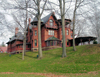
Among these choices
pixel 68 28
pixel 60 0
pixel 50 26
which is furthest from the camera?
pixel 68 28

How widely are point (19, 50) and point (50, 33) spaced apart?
11.5 meters

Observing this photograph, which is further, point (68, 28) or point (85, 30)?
point (85, 30)

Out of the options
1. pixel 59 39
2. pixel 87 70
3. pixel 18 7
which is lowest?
pixel 87 70

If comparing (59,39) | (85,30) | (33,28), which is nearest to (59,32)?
(59,39)

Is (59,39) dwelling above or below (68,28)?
below

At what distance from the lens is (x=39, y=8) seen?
21.0 m

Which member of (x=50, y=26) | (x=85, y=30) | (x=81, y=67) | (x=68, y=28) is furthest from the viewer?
(x=85, y=30)

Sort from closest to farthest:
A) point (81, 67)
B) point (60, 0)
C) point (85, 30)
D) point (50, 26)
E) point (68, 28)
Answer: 1. point (81, 67)
2. point (60, 0)
3. point (50, 26)
4. point (68, 28)
5. point (85, 30)

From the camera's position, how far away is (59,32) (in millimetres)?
34688

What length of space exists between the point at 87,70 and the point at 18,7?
16038mm

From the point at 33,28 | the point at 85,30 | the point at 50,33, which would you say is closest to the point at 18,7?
the point at 33,28

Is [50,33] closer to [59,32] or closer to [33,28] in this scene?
[59,32]

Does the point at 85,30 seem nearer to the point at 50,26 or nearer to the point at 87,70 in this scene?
the point at 50,26

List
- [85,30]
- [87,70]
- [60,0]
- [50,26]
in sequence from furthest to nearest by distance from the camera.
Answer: [85,30] < [50,26] < [60,0] < [87,70]
